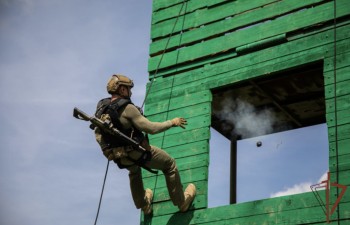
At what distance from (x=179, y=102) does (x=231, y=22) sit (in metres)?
1.42

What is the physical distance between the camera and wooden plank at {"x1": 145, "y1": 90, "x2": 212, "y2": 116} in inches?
394

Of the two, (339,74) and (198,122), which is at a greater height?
(339,74)

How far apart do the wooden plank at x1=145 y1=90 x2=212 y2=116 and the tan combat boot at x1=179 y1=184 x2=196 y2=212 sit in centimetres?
134

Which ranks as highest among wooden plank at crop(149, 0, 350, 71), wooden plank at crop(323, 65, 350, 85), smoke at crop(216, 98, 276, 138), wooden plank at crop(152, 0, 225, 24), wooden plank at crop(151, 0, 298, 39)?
wooden plank at crop(152, 0, 225, 24)

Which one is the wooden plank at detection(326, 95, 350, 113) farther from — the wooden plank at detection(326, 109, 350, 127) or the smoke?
the smoke

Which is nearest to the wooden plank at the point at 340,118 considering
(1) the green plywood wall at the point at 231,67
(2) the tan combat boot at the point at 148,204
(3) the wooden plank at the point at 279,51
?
(1) the green plywood wall at the point at 231,67

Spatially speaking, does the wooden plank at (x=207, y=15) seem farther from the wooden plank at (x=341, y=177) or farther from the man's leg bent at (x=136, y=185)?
the wooden plank at (x=341, y=177)

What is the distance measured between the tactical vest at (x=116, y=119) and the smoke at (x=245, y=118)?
9.65 feet

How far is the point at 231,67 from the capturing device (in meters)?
9.94

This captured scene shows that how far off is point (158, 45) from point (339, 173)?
13.0 ft

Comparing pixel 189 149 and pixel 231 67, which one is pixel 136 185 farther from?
pixel 231 67

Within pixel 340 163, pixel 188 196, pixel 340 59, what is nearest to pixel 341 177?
pixel 340 163

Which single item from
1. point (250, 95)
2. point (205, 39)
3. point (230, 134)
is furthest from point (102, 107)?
point (230, 134)

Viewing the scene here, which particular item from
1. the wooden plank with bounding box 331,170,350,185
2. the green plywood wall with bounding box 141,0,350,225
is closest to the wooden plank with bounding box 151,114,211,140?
the green plywood wall with bounding box 141,0,350,225
